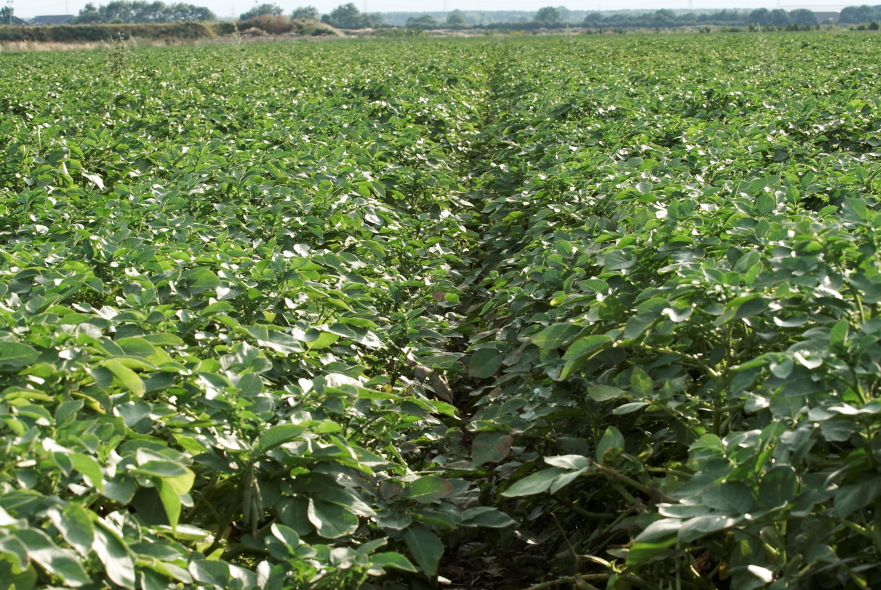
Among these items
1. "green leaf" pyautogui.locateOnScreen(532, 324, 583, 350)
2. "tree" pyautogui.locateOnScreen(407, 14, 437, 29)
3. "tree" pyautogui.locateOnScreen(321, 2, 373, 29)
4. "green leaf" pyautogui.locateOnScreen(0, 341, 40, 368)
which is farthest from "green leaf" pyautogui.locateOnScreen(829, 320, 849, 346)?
"tree" pyautogui.locateOnScreen(321, 2, 373, 29)

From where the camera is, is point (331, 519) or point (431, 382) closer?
point (331, 519)

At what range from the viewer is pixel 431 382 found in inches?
130

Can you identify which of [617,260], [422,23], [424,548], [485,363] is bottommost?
[424,548]

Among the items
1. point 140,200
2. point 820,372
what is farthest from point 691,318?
point 140,200

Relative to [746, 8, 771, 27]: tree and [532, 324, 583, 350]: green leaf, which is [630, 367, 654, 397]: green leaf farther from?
[746, 8, 771, 27]: tree

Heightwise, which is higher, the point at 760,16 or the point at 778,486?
the point at 760,16

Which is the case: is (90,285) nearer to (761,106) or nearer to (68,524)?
(68,524)

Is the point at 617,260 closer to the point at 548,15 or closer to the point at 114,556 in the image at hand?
the point at 114,556

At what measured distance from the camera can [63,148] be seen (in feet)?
17.3

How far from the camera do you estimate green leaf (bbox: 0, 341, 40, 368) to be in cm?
165

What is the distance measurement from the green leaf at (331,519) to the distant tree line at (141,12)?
101 metres

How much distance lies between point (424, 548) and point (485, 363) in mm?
1044

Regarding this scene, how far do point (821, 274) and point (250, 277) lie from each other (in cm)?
188

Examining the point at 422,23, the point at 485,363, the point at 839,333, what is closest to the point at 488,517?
the point at 485,363
